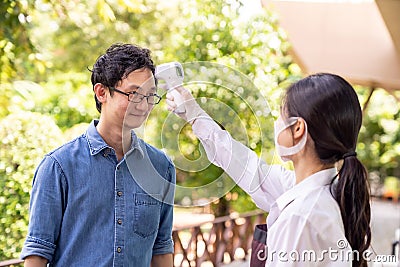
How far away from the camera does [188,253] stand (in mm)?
3264

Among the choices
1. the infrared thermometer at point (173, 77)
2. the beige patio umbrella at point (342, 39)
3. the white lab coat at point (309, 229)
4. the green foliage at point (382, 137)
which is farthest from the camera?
the green foliage at point (382, 137)

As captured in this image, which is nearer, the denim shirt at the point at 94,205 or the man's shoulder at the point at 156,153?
the denim shirt at the point at 94,205

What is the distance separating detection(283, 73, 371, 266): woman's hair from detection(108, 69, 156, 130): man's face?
0.34m

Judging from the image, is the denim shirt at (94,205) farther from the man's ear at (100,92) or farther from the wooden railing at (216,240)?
the wooden railing at (216,240)

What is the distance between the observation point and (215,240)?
3553 mm

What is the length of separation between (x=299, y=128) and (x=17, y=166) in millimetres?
1598

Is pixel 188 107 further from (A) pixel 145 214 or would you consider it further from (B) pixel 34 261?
(B) pixel 34 261

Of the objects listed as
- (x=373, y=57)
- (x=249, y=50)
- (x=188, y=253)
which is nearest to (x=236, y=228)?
(x=188, y=253)

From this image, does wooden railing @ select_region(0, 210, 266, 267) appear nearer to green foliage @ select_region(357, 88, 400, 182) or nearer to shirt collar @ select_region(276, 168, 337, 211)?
shirt collar @ select_region(276, 168, 337, 211)

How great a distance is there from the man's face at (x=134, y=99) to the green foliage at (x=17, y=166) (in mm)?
1205

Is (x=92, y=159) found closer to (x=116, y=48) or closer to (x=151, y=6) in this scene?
(x=116, y=48)

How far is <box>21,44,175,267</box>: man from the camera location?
1.38 metres

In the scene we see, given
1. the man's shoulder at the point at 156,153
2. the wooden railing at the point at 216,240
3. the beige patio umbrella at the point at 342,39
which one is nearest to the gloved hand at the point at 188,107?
the man's shoulder at the point at 156,153

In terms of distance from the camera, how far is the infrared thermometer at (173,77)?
4.81ft
